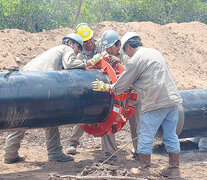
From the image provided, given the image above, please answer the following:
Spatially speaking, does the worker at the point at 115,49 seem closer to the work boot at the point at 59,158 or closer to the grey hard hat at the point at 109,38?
the grey hard hat at the point at 109,38

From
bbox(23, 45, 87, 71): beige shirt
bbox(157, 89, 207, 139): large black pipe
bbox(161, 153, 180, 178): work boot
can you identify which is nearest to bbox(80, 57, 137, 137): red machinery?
bbox(23, 45, 87, 71): beige shirt

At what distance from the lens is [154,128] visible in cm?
461

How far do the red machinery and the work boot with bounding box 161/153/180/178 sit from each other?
781 mm

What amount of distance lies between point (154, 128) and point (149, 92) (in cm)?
47

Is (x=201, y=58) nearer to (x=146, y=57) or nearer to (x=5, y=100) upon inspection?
(x=146, y=57)

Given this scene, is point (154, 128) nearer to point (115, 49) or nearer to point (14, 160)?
point (115, 49)

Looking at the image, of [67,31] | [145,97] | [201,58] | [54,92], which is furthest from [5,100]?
[201,58]

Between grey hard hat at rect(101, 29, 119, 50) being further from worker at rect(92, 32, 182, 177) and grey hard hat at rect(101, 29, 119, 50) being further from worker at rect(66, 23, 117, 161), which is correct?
worker at rect(92, 32, 182, 177)

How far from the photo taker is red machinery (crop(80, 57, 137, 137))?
4750mm

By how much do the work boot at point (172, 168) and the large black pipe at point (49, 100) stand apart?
1043mm

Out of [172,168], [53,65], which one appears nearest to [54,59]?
[53,65]

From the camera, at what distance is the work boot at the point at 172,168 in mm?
4773

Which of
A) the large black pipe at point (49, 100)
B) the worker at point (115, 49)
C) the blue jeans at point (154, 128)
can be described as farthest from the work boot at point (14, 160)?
the blue jeans at point (154, 128)

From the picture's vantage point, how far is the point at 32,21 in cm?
1503
